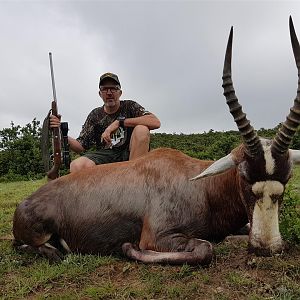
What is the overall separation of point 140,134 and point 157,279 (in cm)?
318

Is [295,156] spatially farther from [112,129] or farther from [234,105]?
[112,129]

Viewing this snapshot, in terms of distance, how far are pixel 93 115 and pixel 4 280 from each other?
4.00 meters

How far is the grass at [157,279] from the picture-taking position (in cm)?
397

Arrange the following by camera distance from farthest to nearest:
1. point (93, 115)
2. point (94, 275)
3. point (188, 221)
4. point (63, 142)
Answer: point (93, 115) → point (63, 142) → point (188, 221) → point (94, 275)

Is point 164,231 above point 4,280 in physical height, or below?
above

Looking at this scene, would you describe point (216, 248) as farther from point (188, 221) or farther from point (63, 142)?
point (63, 142)

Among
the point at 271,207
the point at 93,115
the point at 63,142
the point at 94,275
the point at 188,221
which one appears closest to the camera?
the point at 271,207

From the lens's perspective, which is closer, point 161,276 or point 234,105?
point 161,276

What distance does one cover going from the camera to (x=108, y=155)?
7797 millimetres

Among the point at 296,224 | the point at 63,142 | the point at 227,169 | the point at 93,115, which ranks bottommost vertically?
the point at 296,224

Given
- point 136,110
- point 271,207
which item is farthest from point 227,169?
point 136,110

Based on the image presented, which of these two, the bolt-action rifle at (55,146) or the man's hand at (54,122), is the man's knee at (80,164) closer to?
the bolt-action rifle at (55,146)

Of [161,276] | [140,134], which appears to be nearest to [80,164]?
[140,134]

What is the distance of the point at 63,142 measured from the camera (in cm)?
749
